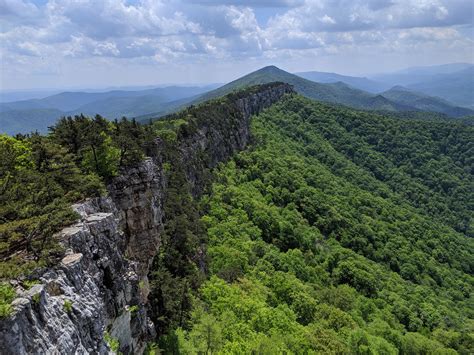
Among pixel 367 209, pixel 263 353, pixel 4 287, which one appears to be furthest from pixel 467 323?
pixel 4 287

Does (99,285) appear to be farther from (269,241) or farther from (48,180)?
(269,241)

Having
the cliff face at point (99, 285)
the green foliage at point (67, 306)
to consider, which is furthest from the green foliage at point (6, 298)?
the green foliage at point (67, 306)

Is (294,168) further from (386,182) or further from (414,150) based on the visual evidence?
(414,150)

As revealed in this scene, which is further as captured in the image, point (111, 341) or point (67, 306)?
point (111, 341)

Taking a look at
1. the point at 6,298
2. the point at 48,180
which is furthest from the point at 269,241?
the point at 6,298

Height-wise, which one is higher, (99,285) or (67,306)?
(67,306)

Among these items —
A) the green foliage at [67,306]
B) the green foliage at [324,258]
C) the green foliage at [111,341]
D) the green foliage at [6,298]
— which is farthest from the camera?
the green foliage at [324,258]

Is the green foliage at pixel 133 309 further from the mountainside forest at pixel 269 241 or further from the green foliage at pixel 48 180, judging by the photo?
the green foliage at pixel 48 180
